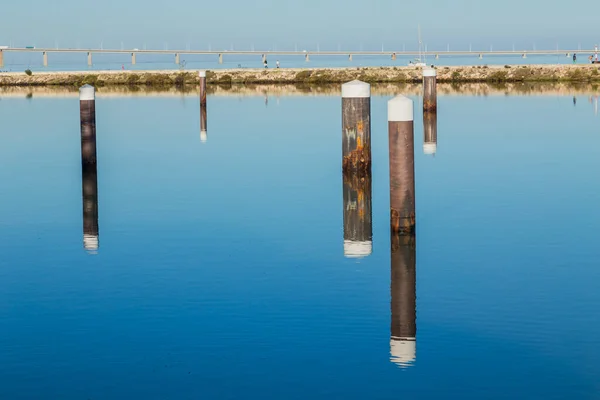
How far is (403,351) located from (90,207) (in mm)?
10768

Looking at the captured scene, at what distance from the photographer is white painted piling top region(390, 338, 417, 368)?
34.0 feet

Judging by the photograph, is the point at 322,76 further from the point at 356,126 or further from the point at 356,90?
the point at 356,90

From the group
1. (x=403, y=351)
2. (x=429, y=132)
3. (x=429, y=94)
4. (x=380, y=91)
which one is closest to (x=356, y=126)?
(x=403, y=351)

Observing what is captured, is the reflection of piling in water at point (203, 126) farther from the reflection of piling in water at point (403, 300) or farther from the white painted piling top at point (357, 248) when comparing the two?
the reflection of piling in water at point (403, 300)

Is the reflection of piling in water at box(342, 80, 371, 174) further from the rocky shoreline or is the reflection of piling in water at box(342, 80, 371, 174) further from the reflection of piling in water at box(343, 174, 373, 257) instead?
the rocky shoreline

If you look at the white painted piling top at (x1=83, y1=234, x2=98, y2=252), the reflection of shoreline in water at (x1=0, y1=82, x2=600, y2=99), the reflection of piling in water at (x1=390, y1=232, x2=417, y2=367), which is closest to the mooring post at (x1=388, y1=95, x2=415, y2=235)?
the reflection of piling in water at (x1=390, y1=232, x2=417, y2=367)

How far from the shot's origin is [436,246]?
51.4 feet

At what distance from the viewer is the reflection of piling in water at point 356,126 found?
62.9ft

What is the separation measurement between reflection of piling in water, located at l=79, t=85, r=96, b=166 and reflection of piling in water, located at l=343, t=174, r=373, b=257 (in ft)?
20.7

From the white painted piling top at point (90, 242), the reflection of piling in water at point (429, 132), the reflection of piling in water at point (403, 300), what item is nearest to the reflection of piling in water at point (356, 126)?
the reflection of piling in water at point (403, 300)

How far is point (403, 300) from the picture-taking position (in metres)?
12.6

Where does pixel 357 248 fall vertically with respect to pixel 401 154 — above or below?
below

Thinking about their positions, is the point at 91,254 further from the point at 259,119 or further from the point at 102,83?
the point at 102,83

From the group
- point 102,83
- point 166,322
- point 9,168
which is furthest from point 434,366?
point 102,83
